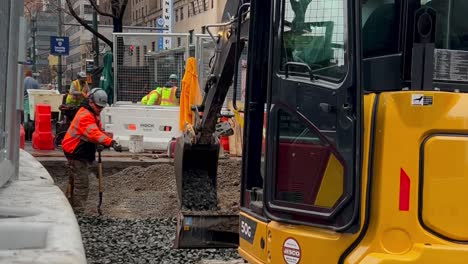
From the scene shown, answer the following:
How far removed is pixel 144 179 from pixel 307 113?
26.6 ft

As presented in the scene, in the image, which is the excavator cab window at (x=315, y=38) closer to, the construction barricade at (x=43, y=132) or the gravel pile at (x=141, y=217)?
the gravel pile at (x=141, y=217)

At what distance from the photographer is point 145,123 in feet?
46.2

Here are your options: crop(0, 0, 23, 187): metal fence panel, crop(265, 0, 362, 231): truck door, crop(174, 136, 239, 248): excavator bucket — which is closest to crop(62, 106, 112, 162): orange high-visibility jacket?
crop(174, 136, 239, 248): excavator bucket

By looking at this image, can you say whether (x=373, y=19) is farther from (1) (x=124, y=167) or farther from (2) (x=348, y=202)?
(1) (x=124, y=167)

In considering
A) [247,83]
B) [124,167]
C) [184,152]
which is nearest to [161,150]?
[124,167]

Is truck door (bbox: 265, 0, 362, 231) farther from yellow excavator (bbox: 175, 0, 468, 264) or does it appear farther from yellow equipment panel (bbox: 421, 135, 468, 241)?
yellow equipment panel (bbox: 421, 135, 468, 241)

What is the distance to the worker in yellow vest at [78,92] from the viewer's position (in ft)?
45.5

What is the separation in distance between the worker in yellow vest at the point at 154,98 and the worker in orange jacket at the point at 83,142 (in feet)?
16.8

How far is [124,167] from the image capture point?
40.0 feet

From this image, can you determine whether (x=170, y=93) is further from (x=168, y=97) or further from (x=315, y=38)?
(x=315, y=38)

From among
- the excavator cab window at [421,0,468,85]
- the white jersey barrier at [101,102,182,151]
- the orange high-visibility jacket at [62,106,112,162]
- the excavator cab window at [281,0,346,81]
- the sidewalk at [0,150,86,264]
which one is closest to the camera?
the sidewalk at [0,150,86,264]

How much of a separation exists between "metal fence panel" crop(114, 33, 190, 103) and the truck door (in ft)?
34.5

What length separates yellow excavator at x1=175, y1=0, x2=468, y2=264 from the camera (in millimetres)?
2963

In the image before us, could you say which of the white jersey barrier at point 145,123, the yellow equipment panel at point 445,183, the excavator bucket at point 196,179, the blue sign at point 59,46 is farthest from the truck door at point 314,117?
the blue sign at point 59,46
